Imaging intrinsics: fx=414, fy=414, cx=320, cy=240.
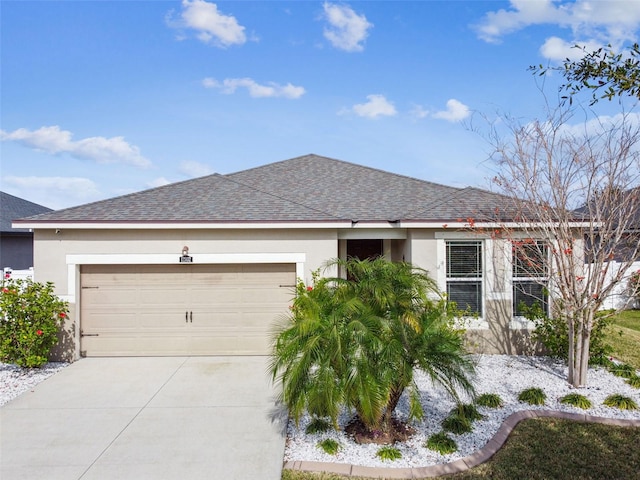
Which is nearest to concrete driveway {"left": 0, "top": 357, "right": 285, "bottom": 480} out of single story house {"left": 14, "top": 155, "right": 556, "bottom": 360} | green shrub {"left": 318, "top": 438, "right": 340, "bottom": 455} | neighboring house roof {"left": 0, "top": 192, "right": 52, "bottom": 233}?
green shrub {"left": 318, "top": 438, "right": 340, "bottom": 455}

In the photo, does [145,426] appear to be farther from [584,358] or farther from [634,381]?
[634,381]

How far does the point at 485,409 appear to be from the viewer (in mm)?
6445

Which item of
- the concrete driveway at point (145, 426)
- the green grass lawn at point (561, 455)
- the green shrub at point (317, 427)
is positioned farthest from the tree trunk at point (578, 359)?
the concrete driveway at point (145, 426)

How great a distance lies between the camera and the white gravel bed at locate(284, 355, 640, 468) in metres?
5.09

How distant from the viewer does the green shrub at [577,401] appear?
6.53m

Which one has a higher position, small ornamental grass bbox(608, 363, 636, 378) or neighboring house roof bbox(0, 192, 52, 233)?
neighboring house roof bbox(0, 192, 52, 233)

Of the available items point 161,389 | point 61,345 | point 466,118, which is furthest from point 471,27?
point 61,345

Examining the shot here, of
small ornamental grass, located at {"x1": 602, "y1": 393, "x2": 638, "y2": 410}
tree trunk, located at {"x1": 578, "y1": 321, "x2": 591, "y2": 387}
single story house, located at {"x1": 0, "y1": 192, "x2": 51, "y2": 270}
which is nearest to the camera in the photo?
small ornamental grass, located at {"x1": 602, "y1": 393, "x2": 638, "y2": 410}

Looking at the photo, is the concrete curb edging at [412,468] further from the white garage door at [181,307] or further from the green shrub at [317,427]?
the white garage door at [181,307]

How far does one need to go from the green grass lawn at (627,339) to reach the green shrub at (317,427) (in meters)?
6.67

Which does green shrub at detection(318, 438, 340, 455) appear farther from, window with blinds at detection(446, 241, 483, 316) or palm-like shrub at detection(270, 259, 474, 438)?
window with blinds at detection(446, 241, 483, 316)

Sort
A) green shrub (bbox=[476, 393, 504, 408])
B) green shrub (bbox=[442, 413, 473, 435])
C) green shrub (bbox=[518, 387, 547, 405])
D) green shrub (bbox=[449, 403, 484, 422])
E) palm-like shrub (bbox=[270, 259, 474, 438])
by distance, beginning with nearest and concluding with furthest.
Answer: palm-like shrub (bbox=[270, 259, 474, 438]), green shrub (bbox=[442, 413, 473, 435]), green shrub (bbox=[449, 403, 484, 422]), green shrub (bbox=[476, 393, 504, 408]), green shrub (bbox=[518, 387, 547, 405])

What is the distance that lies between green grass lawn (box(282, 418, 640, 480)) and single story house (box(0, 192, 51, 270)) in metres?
18.6

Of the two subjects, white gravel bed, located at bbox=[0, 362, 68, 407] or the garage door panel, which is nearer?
white gravel bed, located at bbox=[0, 362, 68, 407]
